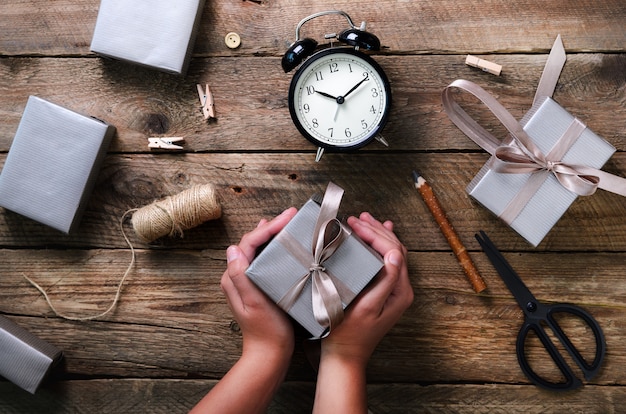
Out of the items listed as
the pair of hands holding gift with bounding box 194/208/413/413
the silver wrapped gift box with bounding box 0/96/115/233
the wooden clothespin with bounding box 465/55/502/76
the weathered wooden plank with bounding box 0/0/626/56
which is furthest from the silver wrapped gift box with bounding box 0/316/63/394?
the wooden clothespin with bounding box 465/55/502/76

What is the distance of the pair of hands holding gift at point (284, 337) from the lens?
116 centimetres

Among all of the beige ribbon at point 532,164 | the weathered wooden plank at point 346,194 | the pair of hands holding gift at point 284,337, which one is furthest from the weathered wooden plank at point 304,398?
the beige ribbon at point 532,164

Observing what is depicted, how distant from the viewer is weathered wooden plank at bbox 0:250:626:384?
51.9 inches

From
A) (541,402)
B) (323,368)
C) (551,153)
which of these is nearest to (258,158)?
(323,368)

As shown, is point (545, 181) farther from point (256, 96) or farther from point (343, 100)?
point (256, 96)

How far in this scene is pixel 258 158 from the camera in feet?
4.35

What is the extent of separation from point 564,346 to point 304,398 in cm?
58

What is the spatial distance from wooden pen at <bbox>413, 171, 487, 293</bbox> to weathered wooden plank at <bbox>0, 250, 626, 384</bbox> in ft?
0.10

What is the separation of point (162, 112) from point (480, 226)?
2.45 ft

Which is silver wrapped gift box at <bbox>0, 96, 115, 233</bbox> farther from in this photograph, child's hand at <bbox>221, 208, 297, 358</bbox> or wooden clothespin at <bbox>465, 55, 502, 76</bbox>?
wooden clothespin at <bbox>465, 55, 502, 76</bbox>

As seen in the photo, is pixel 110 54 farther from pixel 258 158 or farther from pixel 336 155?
pixel 336 155

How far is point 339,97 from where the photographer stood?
1.15 m

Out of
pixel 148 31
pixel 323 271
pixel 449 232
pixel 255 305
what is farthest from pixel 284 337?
pixel 148 31

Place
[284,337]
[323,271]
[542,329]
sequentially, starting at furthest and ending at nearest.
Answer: [542,329] < [284,337] < [323,271]
